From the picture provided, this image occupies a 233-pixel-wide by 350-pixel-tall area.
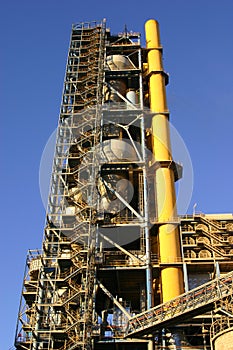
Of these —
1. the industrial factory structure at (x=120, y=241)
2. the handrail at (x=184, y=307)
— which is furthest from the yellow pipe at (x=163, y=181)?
the handrail at (x=184, y=307)

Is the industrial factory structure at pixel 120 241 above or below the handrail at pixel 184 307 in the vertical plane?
above

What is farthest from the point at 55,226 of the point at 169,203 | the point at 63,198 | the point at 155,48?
the point at 155,48

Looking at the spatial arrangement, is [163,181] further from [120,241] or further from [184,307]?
[184,307]

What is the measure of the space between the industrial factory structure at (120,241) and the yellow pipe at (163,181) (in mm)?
95

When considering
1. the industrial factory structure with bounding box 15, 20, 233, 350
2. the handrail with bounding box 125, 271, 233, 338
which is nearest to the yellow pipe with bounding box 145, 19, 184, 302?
the industrial factory structure with bounding box 15, 20, 233, 350

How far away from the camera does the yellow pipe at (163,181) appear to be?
3178 cm

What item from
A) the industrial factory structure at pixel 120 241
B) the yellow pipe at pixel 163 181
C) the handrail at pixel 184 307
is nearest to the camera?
the handrail at pixel 184 307

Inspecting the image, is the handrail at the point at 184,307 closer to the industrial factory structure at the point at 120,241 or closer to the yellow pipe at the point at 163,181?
the industrial factory structure at the point at 120,241

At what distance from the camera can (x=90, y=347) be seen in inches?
1107

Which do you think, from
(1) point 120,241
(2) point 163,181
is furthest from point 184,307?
(2) point 163,181

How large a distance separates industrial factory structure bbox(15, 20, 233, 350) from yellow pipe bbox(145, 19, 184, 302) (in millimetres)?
95

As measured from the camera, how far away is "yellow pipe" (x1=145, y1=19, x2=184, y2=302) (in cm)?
3178

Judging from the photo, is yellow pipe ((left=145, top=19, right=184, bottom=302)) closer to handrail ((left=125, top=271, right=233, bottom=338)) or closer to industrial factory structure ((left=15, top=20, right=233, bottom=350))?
industrial factory structure ((left=15, top=20, right=233, bottom=350))

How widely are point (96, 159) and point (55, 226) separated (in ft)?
21.1
